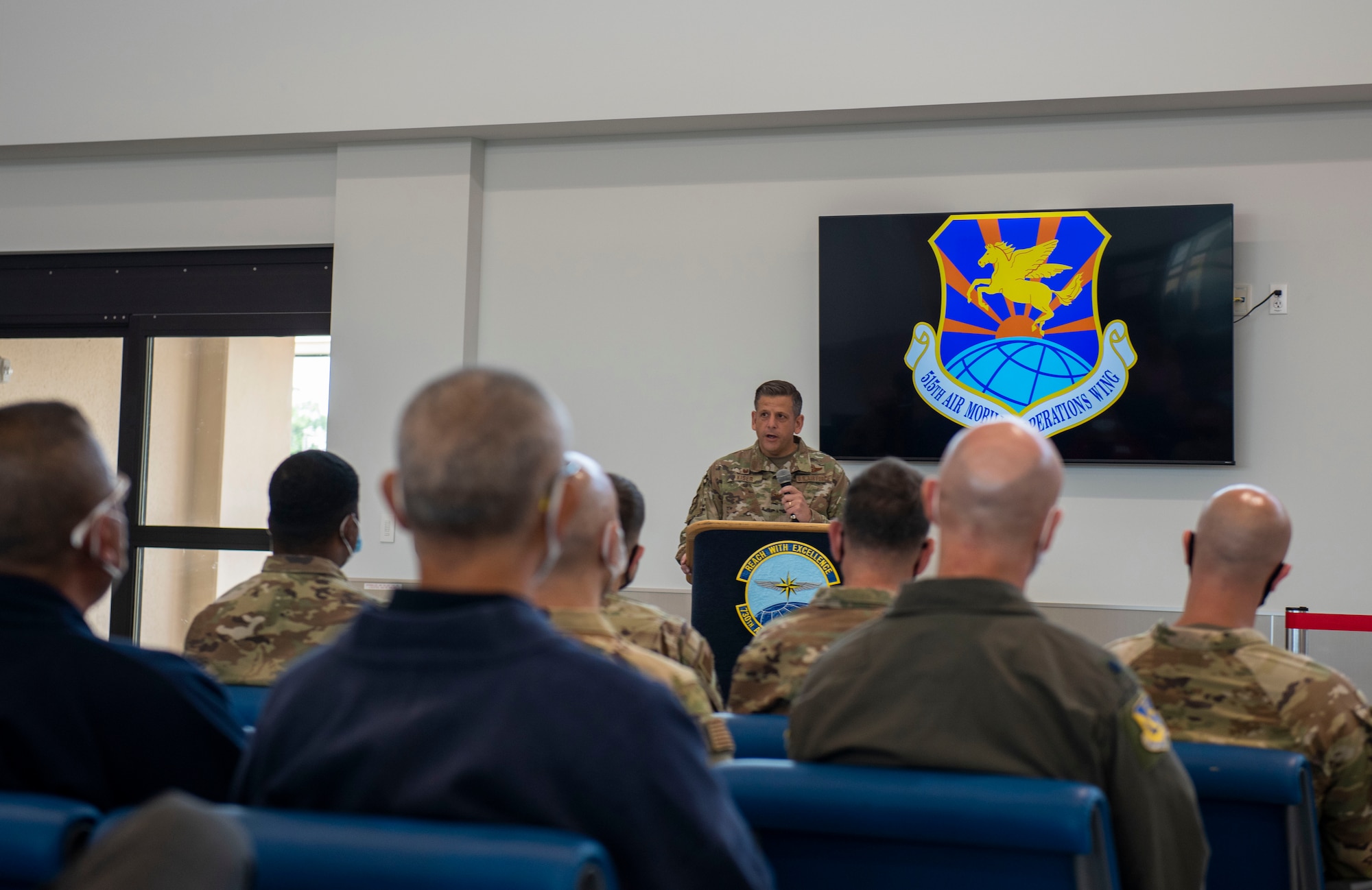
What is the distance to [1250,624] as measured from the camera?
1.93 m

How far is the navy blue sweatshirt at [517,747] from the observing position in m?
0.93

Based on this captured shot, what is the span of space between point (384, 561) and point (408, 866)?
459 centimetres

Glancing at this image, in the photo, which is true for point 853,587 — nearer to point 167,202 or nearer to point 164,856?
point 164,856

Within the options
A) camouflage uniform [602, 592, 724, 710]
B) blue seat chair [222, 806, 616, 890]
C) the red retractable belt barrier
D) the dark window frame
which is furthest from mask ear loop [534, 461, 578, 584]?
the dark window frame

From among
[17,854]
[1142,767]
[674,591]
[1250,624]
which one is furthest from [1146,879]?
[674,591]

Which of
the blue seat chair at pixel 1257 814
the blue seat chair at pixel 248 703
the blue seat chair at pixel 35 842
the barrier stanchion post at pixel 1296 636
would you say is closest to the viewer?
the blue seat chair at pixel 35 842

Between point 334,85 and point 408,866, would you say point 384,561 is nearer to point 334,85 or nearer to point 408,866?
point 334,85

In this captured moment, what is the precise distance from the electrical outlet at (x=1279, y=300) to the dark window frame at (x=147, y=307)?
4.26 m

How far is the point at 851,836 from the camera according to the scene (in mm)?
1175

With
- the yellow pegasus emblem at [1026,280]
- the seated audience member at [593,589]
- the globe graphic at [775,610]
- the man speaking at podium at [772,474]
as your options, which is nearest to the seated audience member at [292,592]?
the seated audience member at [593,589]

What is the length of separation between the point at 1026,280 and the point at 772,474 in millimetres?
1376

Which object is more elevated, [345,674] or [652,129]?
[652,129]

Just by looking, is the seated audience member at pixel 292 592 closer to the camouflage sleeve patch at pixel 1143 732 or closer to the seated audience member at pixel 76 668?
the seated audience member at pixel 76 668

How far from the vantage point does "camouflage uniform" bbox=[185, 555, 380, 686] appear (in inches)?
94.0
